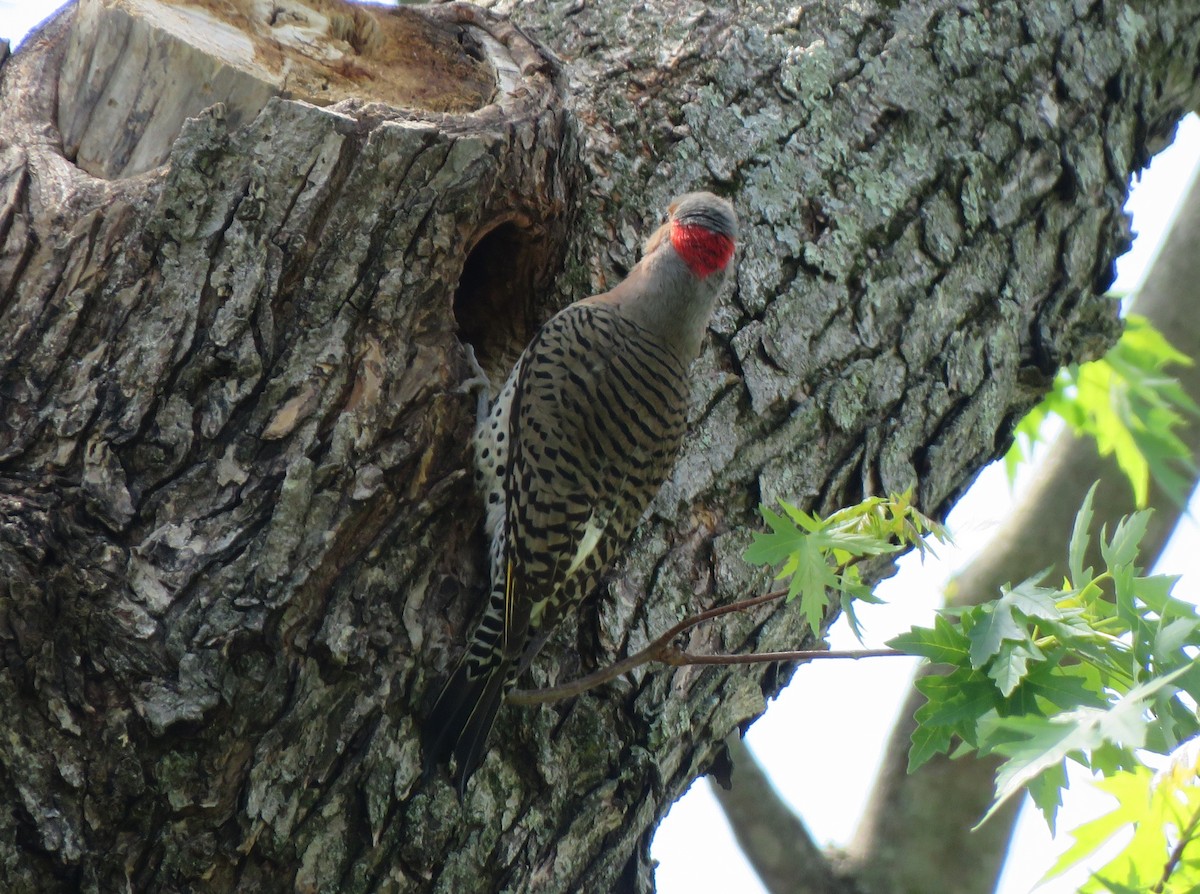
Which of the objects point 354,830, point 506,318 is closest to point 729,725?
point 354,830

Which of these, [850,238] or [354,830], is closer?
[354,830]

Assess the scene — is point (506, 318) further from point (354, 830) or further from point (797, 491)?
point (354, 830)

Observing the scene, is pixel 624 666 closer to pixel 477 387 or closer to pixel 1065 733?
pixel 477 387

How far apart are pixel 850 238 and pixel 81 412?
2127 mm

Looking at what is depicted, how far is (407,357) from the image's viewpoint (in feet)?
9.27

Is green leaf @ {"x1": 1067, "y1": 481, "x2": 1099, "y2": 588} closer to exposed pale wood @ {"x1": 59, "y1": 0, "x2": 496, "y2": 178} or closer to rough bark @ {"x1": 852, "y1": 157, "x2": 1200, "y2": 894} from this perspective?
exposed pale wood @ {"x1": 59, "y1": 0, "x2": 496, "y2": 178}

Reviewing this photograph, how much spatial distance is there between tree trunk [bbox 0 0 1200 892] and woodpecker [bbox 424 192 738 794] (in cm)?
9

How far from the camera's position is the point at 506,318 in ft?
11.9

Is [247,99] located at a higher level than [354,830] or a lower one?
higher

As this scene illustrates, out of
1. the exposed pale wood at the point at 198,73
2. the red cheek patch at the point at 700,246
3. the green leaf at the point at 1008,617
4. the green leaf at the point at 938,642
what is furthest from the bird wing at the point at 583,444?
the green leaf at the point at 1008,617

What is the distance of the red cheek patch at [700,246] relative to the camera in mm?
3188

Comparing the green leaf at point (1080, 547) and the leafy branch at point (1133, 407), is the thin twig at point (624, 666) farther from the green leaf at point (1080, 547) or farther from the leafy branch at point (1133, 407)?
the leafy branch at point (1133, 407)

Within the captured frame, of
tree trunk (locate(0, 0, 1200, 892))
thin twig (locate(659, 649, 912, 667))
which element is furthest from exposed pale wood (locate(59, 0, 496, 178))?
thin twig (locate(659, 649, 912, 667))

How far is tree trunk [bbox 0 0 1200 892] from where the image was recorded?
2.42m
